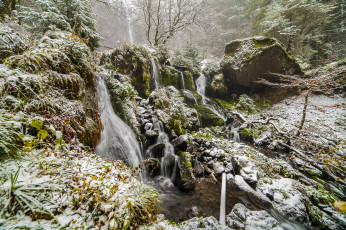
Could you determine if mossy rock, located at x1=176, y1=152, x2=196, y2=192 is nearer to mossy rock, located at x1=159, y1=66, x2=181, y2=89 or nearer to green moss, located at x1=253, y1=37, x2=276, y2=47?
mossy rock, located at x1=159, y1=66, x2=181, y2=89

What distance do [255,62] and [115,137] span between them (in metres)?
12.3

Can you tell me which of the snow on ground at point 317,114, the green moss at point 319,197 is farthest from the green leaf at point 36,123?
the snow on ground at point 317,114

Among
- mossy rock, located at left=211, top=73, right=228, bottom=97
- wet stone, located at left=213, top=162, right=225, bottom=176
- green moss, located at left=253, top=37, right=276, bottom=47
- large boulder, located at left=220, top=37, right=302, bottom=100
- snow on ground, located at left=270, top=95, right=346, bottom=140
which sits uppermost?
green moss, located at left=253, top=37, right=276, bottom=47

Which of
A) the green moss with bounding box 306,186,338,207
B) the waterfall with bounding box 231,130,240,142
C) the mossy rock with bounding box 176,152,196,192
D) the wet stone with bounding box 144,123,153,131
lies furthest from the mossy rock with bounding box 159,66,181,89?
the green moss with bounding box 306,186,338,207

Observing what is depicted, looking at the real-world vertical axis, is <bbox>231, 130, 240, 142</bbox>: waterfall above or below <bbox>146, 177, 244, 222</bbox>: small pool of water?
above

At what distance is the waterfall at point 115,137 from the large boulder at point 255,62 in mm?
10540

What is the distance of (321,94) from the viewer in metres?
10.7

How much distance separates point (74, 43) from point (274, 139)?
10.5 metres

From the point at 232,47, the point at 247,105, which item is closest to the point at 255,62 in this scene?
the point at 232,47

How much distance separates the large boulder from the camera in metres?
11.0

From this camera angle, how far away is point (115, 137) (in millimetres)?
4996

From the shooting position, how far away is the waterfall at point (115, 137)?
4.58 meters

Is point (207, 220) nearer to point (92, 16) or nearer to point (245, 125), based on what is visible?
point (245, 125)

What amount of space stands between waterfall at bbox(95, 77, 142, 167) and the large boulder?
1054 centimetres
